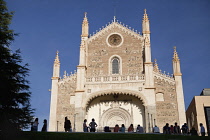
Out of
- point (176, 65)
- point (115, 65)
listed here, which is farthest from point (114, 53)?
point (176, 65)

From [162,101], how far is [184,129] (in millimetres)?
8607

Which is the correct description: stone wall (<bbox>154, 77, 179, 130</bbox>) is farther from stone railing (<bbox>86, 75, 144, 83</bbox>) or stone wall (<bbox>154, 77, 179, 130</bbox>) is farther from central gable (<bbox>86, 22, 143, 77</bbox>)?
central gable (<bbox>86, 22, 143, 77</bbox>)

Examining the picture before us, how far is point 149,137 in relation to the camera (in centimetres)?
1747

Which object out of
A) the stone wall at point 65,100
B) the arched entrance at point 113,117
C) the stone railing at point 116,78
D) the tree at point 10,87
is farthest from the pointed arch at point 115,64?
the tree at point 10,87

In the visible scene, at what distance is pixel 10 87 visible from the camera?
17.7m

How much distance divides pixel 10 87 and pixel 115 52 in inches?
768

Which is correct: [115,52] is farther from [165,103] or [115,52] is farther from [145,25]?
[165,103]

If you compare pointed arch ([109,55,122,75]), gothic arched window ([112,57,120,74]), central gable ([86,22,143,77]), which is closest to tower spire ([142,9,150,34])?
central gable ([86,22,143,77])

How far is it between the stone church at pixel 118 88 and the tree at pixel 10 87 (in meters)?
13.6

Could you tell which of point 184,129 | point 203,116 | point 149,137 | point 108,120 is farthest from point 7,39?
point 203,116

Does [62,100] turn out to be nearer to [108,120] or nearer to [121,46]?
[108,120]

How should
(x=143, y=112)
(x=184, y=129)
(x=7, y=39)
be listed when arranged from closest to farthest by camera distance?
(x=7, y=39) → (x=184, y=129) → (x=143, y=112)

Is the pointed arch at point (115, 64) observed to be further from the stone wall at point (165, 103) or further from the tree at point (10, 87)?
the tree at point (10, 87)

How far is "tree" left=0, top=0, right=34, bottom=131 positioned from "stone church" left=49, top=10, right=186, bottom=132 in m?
13.6
